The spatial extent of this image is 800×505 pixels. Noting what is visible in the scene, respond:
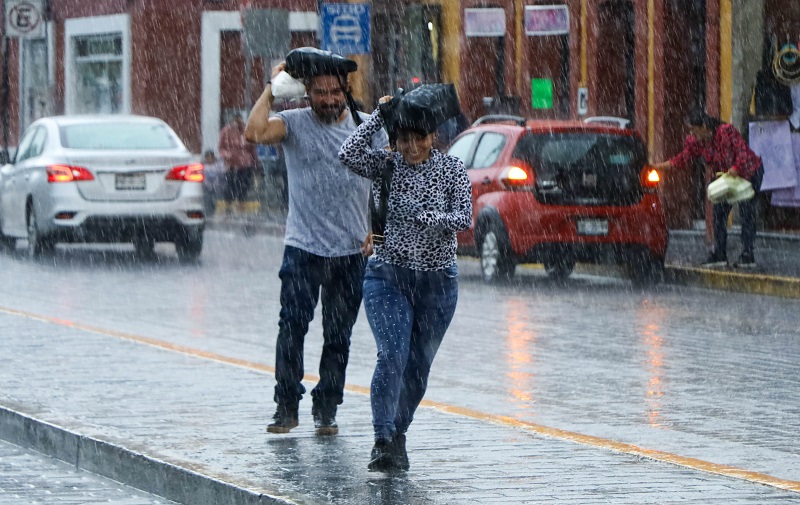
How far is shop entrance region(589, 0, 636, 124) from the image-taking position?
27359 millimetres

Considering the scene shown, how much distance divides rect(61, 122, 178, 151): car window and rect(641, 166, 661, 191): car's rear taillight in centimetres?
534

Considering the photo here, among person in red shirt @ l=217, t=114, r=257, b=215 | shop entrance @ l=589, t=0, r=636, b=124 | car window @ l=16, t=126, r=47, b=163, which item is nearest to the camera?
car window @ l=16, t=126, r=47, b=163

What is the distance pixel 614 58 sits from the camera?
27.6 metres

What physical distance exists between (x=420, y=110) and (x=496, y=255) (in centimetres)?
1085

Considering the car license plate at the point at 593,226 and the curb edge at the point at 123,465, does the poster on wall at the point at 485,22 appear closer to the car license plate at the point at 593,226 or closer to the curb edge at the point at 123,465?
the car license plate at the point at 593,226

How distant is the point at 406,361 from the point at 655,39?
61.5 feet

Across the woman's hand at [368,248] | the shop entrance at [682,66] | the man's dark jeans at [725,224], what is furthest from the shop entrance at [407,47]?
the woman's hand at [368,248]

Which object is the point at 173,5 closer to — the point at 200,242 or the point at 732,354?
the point at 200,242

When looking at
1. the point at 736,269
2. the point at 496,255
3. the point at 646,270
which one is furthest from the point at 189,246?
the point at 736,269

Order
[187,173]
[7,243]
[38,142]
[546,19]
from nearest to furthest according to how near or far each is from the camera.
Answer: [187,173], [38,142], [7,243], [546,19]

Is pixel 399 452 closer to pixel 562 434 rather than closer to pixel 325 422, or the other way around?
pixel 325 422

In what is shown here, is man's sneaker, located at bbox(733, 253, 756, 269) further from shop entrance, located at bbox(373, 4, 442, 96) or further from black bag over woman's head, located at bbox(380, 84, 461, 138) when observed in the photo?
shop entrance, located at bbox(373, 4, 442, 96)

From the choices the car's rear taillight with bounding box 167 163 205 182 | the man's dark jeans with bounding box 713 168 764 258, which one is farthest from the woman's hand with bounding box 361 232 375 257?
the car's rear taillight with bounding box 167 163 205 182

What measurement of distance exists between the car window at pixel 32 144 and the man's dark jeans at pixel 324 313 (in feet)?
41.6
